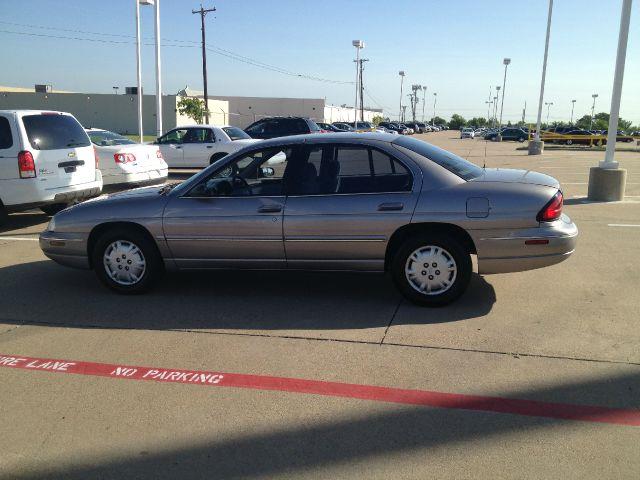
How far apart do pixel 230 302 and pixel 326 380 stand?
6.66ft

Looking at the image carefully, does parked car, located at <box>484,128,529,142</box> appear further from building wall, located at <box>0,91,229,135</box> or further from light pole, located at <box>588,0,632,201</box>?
light pole, located at <box>588,0,632,201</box>

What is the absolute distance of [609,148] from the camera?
39.2 ft

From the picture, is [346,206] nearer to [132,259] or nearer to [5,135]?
[132,259]

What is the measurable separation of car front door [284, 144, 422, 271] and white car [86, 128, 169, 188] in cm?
720

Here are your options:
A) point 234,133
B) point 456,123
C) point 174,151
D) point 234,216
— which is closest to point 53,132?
point 234,216

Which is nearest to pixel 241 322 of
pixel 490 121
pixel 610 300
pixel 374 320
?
pixel 374 320

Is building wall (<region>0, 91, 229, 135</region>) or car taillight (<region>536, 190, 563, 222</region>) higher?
building wall (<region>0, 91, 229, 135</region>)

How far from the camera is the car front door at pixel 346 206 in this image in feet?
17.8

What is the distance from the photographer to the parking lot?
322 cm

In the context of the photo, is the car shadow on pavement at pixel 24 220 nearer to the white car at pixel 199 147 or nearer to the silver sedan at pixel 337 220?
the silver sedan at pixel 337 220

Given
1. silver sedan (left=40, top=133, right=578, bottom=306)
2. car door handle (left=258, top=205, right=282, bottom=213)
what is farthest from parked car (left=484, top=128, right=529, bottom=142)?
car door handle (left=258, top=205, right=282, bottom=213)

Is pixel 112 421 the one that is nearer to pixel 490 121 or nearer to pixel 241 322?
pixel 241 322

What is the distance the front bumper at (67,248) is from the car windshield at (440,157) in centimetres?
334

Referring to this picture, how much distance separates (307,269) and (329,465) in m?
2.74
